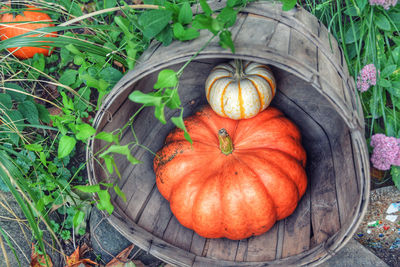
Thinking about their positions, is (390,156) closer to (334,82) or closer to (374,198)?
(374,198)

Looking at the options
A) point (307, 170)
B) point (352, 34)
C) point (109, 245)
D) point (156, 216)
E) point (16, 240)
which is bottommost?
point (109, 245)

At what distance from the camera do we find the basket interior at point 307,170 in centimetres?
147

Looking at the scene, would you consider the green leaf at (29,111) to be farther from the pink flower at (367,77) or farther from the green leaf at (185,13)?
the pink flower at (367,77)

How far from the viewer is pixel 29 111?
5.53 ft

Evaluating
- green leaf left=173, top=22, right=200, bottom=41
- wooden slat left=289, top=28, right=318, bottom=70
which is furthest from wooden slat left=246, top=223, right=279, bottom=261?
green leaf left=173, top=22, right=200, bottom=41

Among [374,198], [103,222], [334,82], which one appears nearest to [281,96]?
[334,82]

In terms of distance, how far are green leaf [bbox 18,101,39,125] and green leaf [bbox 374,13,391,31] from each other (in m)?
1.67

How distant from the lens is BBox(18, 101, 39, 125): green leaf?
1684 millimetres

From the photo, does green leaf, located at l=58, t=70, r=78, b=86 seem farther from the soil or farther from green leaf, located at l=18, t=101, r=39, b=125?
the soil

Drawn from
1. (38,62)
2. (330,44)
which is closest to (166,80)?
(330,44)

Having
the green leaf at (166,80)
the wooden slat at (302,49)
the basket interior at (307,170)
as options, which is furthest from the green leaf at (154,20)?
the wooden slat at (302,49)

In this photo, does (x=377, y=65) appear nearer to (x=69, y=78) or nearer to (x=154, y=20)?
(x=154, y=20)

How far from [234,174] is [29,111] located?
107cm

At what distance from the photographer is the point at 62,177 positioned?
1.85 m
